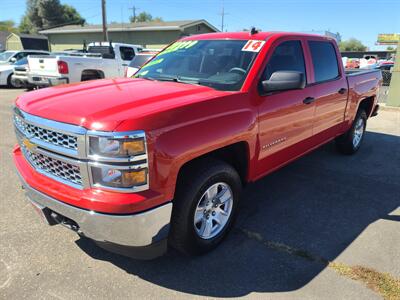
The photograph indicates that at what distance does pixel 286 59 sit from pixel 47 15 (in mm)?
68613

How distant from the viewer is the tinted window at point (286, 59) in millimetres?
3636

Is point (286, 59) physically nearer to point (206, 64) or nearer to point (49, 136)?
point (206, 64)

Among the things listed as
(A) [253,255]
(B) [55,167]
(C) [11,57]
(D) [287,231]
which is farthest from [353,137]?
(C) [11,57]

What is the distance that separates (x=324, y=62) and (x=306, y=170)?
1636 mm

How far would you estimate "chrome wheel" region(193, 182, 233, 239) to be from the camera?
3.02 metres

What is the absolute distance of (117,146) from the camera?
2.29 metres

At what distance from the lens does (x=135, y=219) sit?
2348mm

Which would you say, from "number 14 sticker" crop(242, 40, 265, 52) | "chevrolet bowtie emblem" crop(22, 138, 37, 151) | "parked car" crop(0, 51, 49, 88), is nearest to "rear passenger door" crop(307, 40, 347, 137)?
"number 14 sticker" crop(242, 40, 265, 52)

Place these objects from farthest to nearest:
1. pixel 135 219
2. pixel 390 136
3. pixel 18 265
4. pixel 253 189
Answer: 1. pixel 390 136
2. pixel 253 189
3. pixel 18 265
4. pixel 135 219

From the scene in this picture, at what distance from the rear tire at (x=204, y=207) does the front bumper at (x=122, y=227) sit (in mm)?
213

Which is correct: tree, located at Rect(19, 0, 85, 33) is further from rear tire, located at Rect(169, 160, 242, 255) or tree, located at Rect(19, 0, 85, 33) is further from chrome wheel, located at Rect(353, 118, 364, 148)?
rear tire, located at Rect(169, 160, 242, 255)

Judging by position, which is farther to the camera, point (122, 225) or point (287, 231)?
point (287, 231)

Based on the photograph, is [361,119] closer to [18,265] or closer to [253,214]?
[253,214]

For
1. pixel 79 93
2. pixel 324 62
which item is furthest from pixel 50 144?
pixel 324 62
